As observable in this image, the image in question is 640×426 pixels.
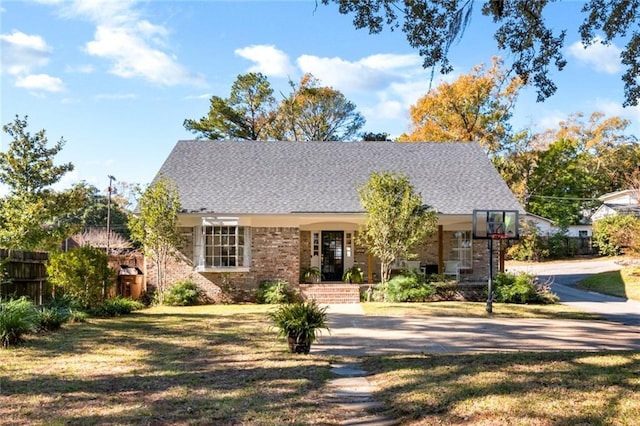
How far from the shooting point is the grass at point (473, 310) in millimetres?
15273

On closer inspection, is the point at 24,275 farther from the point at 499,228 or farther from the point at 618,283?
the point at 618,283

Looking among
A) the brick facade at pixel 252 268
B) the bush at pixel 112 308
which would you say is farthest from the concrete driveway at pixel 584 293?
the bush at pixel 112 308

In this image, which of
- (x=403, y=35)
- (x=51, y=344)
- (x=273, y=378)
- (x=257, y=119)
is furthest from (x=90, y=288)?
(x=257, y=119)

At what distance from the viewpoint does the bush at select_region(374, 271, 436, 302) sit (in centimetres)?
1820

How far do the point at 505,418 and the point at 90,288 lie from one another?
11.7 meters

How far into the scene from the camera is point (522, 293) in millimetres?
17953

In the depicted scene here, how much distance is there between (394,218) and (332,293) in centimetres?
340

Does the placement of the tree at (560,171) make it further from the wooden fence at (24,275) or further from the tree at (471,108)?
the wooden fence at (24,275)

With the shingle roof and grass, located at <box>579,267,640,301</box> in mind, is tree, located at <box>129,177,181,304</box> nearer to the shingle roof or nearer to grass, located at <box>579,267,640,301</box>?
the shingle roof

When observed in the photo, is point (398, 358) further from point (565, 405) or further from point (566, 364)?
point (565, 405)

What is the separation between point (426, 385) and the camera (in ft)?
20.7

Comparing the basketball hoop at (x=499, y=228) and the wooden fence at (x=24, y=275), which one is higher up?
the basketball hoop at (x=499, y=228)

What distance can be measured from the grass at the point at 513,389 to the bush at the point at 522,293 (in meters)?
10.1

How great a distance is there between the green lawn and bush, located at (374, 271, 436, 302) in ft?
29.7
